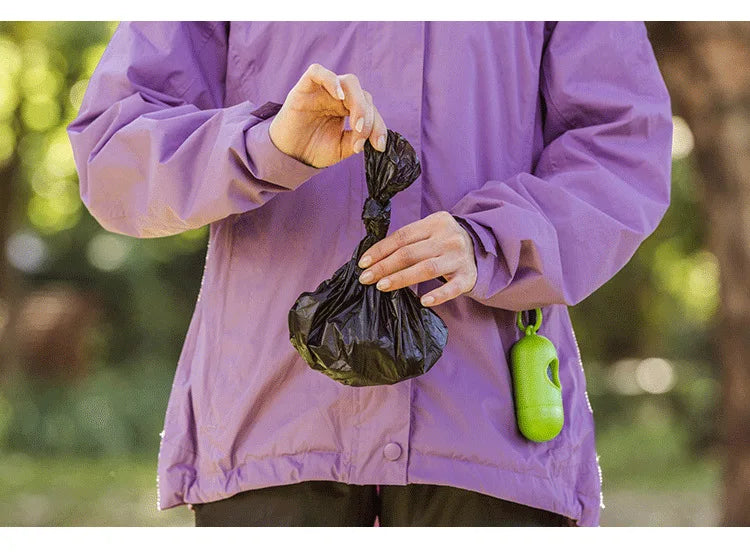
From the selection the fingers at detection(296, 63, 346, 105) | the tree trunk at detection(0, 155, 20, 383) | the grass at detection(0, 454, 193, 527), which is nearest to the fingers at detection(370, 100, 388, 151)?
the fingers at detection(296, 63, 346, 105)

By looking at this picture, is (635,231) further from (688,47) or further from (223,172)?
(688,47)

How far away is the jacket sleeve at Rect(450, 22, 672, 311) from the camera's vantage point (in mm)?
1866

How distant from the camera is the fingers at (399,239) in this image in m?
1.75

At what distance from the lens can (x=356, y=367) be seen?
5.76ft

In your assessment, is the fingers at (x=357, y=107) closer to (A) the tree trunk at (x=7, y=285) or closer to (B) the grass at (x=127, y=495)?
(B) the grass at (x=127, y=495)

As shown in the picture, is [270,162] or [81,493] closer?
[270,162]

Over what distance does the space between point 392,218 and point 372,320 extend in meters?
0.28

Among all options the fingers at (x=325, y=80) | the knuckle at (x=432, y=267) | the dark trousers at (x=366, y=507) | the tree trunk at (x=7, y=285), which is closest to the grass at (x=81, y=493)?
the tree trunk at (x=7, y=285)

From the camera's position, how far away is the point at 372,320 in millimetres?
1791

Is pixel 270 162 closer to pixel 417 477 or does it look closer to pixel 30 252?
pixel 417 477

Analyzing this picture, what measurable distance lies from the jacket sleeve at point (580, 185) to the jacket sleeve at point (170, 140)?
0.41 metres

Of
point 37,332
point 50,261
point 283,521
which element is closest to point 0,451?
point 37,332

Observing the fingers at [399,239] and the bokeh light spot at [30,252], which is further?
the bokeh light spot at [30,252]

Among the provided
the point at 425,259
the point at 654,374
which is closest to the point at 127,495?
the point at 425,259
